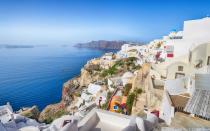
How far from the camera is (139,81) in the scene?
18.3m

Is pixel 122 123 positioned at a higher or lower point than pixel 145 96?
higher

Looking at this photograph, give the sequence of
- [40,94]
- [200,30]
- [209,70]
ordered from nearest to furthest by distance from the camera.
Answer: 1. [209,70]
2. [200,30]
3. [40,94]

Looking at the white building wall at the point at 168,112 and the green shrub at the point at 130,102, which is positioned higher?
the white building wall at the point at 168,112

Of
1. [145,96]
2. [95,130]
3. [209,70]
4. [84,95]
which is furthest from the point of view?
[84,95]

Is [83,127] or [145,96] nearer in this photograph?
[83,127]

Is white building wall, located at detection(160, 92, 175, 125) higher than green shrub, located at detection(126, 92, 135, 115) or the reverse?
higher

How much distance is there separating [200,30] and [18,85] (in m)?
63.7

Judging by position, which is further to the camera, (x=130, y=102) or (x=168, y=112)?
(x=130, y=102)

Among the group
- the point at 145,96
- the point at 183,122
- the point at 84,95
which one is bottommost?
the point at 84,95

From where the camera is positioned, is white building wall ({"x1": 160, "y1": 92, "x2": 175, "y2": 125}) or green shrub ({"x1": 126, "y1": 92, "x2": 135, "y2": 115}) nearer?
white building wall ({"x1": 160, "y1": 92, "x2": 175, "y2": 125})

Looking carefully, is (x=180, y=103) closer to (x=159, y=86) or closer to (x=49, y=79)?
(x=159, y=86)

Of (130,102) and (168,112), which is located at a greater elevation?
(168,112)

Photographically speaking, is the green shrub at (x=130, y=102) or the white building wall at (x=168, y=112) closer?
the white building wall at (x=168, y=112)

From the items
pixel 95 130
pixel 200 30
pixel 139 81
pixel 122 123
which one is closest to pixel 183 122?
pixel 122 123
